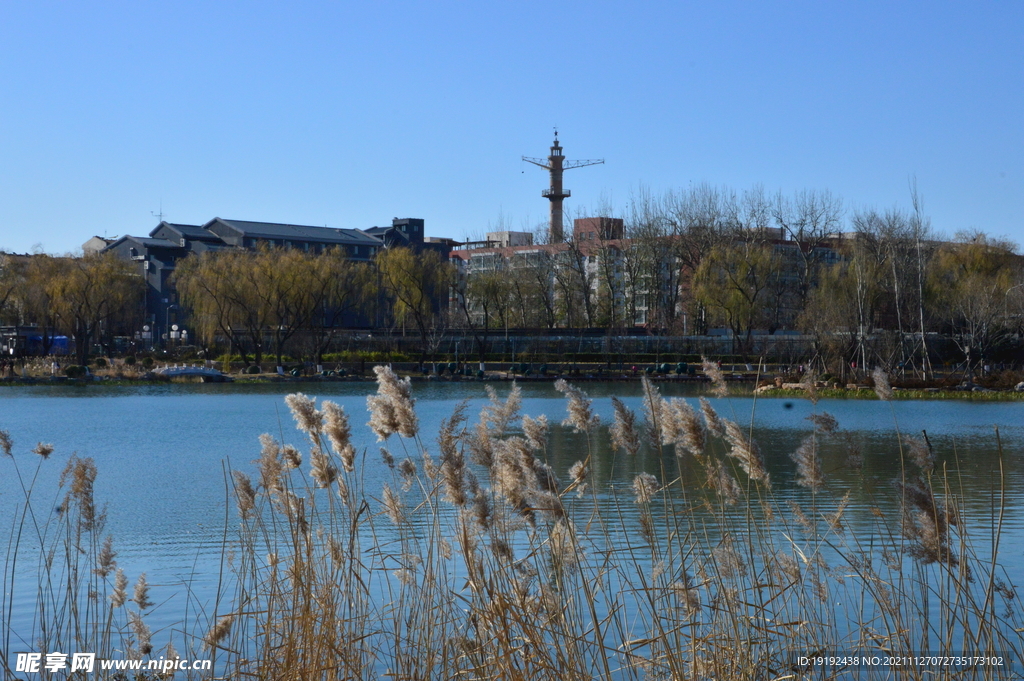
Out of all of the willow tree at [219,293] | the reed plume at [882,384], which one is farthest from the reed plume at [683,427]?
the willow tree at [219,293]

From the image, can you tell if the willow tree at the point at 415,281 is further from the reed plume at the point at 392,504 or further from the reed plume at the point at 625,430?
the reed plume at the point at 625,430

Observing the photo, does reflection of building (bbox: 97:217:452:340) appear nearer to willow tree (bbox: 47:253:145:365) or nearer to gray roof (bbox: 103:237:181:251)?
gray roof (bbox: 103:237:181:251)

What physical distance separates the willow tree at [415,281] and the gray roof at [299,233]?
18.1 m

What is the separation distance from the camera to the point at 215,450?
16.7 m

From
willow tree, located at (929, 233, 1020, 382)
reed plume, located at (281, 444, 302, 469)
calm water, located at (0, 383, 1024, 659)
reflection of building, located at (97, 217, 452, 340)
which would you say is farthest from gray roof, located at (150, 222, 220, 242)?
reed plume, located at (281, 444, 302, 469)

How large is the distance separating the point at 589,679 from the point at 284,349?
154ft

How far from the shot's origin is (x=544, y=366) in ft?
142

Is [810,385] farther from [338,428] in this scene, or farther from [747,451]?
[338,428]

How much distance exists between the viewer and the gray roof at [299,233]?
65.4m

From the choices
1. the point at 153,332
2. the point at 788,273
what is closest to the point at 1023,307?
the point at 788,273

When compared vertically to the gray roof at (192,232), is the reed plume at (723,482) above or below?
below

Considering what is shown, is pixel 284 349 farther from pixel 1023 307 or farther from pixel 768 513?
pixel 768 513

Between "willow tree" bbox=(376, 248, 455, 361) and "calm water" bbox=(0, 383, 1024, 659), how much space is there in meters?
13.7

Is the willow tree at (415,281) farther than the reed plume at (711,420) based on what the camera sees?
Yes
